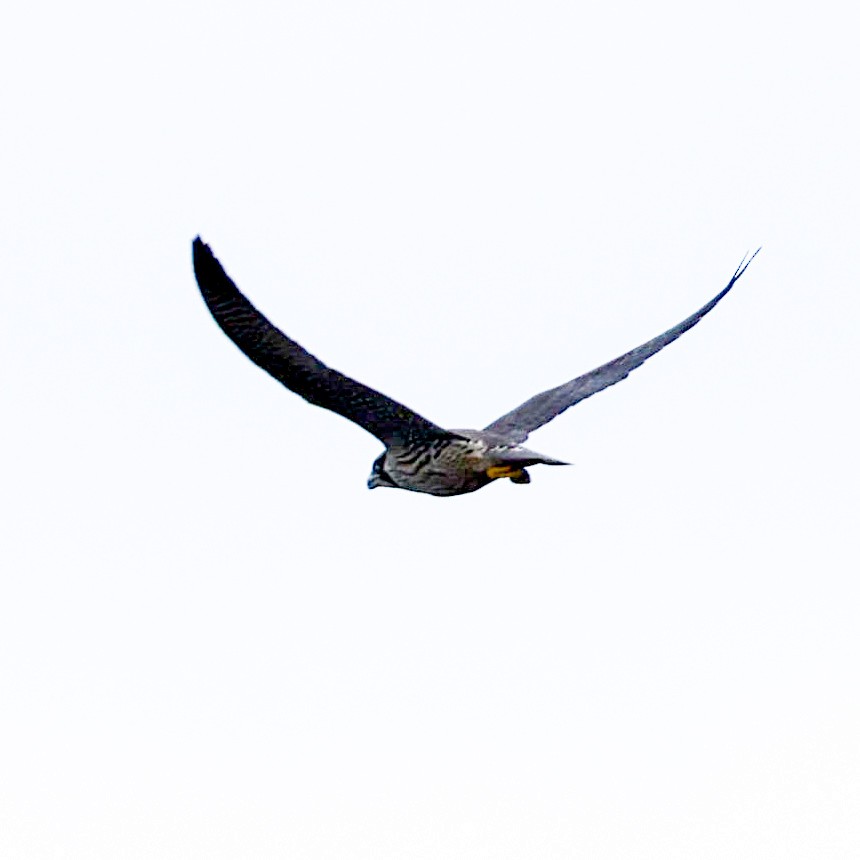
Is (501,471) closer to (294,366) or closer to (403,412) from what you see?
(403,412)

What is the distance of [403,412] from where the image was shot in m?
20.1

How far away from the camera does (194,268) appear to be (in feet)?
62.4

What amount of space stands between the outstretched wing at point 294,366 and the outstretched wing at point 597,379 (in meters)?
2.32

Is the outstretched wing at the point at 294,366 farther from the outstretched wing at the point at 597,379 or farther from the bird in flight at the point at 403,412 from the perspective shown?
the outstretched wing at the point at 597,379

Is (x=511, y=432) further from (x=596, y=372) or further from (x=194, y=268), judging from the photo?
(x=194, y=268)

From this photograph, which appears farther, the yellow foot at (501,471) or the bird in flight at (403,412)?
the yellow foot at (501,471)

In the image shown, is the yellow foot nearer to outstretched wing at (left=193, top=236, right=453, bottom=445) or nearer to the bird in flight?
the bird in flight

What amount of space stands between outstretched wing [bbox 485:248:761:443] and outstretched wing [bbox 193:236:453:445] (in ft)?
7.60

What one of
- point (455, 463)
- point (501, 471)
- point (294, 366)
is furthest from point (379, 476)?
point (294, 366)

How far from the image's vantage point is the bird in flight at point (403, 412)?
1923cm

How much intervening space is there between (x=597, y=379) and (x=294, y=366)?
4.31 metres

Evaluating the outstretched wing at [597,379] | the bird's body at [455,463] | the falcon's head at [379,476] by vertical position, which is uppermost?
the outstretched wing at [597,379]

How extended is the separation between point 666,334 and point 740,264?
89cm

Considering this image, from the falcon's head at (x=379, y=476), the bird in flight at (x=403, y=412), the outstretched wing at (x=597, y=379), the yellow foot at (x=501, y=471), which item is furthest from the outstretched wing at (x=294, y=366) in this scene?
the outstretched wing at (x=597, y=379)
